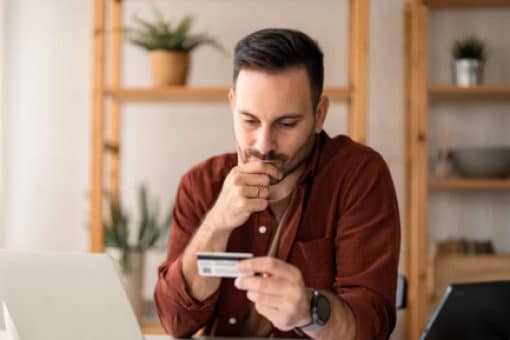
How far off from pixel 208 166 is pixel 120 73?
1.62 m

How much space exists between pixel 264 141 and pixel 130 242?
5.90 feet

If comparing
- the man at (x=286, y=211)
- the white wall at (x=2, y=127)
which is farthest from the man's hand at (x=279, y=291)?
the white wall at (x=2, y=127)

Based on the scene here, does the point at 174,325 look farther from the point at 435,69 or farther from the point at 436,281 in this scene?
the point at 435,69

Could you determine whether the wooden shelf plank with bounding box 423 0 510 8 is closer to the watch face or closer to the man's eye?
the man's eye

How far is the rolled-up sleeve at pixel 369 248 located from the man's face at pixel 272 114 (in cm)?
16

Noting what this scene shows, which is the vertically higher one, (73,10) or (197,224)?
(73,10)

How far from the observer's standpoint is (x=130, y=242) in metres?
3.21

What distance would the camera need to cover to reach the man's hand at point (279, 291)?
1207 mm

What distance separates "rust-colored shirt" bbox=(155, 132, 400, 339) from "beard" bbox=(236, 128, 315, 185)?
40 millimetres

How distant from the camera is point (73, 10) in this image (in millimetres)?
3369

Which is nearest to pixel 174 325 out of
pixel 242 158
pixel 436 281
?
pixel 242 158

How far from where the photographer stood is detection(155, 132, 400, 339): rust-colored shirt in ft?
4.96

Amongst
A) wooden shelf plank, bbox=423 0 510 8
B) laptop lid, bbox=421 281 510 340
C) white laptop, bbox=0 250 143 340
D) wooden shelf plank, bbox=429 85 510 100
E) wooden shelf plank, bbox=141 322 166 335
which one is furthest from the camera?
wooden shelf plank, bbox=423 0 510 8

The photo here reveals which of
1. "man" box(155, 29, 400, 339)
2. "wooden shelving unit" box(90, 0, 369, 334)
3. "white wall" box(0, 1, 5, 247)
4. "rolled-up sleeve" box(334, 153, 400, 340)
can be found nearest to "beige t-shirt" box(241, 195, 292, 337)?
"man" box(155, 29, 400, 339)
